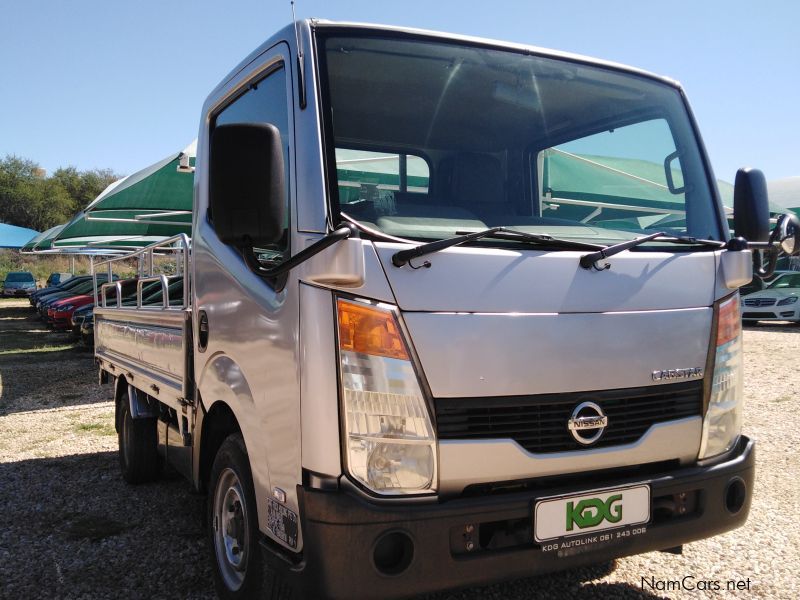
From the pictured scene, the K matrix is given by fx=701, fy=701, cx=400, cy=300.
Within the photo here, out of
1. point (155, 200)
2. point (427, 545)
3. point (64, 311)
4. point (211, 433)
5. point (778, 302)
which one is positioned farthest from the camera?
point (64, 311)

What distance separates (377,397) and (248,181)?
80 cm

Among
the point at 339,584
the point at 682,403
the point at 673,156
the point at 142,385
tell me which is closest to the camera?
the point at 339,584

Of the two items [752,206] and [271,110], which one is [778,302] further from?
[271,110]

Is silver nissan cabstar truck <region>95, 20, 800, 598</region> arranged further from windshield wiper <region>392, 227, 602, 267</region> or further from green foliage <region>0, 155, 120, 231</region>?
green foliage <region>0, 155, 120, 231</region>

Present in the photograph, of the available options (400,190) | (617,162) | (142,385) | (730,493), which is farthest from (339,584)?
(142,385)

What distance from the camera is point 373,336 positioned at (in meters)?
2.18

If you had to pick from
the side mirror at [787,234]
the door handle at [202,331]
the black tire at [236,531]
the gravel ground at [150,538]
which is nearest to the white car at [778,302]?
the gravel ground at [150,538]

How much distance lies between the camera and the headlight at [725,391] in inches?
105

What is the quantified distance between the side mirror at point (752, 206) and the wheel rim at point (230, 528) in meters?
2.41

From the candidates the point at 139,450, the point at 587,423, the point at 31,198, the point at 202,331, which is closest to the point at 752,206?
the point at 587,423

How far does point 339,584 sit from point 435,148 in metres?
1.68

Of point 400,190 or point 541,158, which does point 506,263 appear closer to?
point 400,190

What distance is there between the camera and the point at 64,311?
1803 cm

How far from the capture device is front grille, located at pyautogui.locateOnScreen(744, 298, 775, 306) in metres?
17.2
